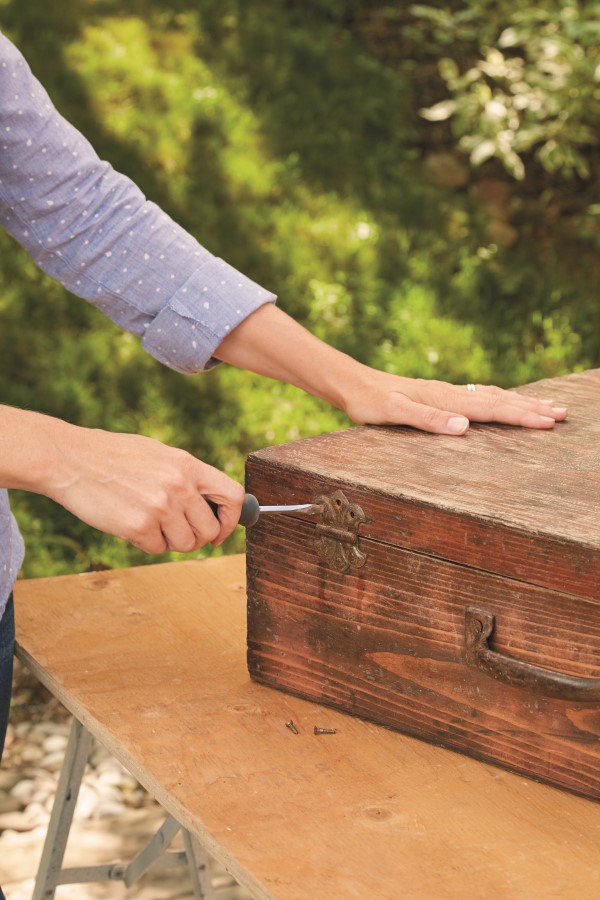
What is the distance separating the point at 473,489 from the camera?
53.2 inches

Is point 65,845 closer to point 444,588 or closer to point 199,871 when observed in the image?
point 199,871

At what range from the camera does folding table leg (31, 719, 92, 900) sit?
1835 millimetres

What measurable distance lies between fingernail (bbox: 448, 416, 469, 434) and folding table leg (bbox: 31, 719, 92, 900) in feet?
2.36

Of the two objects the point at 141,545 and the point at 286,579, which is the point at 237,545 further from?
the point at 141,545

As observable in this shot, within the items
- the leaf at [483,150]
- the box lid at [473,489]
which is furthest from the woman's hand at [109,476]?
the leaf at [483,150]

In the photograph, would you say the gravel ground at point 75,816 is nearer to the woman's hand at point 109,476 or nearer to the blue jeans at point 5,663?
the blue jeans at point 5,663

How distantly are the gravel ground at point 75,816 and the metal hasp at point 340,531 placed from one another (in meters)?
1.24

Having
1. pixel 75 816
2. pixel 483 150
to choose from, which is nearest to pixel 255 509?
pixel 75 816

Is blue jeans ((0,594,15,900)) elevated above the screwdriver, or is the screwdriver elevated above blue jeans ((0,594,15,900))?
the screwdriver

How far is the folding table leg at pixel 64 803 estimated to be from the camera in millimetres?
1835

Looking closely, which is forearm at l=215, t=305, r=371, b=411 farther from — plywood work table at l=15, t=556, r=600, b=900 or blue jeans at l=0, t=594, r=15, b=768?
blue jeans at l=0, t=594, r=15, b=768

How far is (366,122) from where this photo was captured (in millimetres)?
5160

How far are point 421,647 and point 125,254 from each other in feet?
2.20

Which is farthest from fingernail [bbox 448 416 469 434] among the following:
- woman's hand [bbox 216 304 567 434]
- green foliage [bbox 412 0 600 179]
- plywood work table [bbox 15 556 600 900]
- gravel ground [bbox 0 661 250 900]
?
green foliage [bbox 412 0 600 179]
